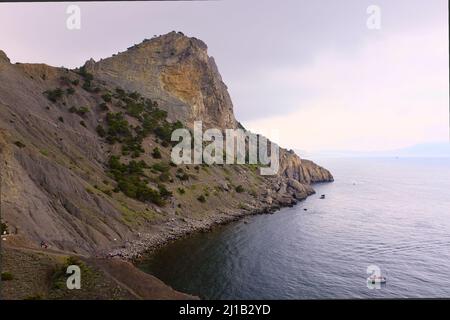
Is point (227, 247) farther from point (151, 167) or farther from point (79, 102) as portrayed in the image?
point (79, 102)

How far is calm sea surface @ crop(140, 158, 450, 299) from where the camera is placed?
33250 mm

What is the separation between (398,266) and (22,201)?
130 ft

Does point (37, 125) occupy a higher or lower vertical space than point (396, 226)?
higher

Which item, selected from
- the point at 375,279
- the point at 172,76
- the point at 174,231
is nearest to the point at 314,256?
the point at 375,279

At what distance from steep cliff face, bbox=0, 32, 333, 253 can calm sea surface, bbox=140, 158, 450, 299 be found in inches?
243

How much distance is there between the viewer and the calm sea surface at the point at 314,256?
33.2 meters

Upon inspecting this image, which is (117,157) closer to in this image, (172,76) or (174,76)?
(172,76)

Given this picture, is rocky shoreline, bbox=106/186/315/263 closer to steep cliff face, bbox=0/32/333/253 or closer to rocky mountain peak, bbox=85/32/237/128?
steep cliff face, bbox=0/32/333/253

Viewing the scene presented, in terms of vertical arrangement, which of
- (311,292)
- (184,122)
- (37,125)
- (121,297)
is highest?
(184,122)

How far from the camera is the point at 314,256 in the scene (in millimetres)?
43219

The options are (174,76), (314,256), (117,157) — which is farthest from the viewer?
→ (174,76)

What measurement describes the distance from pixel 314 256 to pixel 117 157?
37.6m

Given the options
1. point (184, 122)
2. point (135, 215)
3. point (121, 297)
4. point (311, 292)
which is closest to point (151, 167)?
point (135, 215)

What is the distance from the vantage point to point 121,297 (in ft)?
70.1
